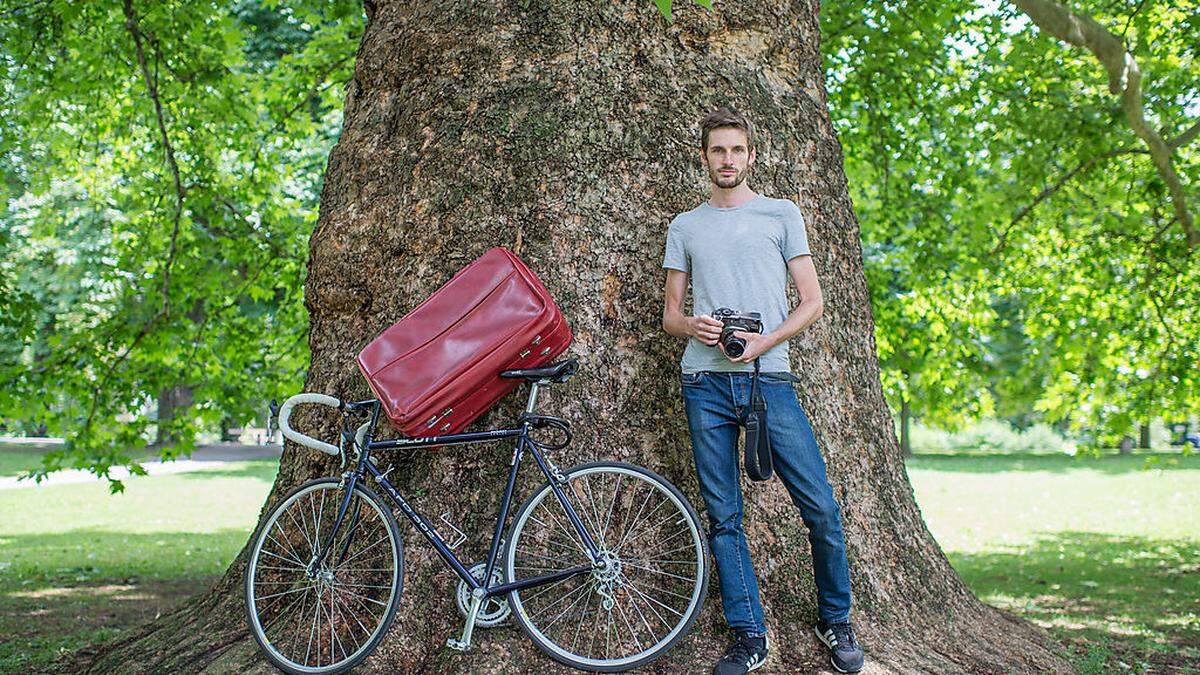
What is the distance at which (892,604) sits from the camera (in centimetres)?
484

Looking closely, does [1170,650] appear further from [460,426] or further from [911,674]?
[460,426]

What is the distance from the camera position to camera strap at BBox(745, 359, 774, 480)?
4062 millimetres

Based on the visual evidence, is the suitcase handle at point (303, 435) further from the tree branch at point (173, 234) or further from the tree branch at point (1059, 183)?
the tree branch at point (1059, 183)

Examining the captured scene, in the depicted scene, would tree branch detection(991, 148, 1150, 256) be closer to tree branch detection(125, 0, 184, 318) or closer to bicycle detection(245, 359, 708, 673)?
bicycle detection(245, 359, 708, 673)

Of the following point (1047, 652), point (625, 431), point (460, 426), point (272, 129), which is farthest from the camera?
point (272, 129)

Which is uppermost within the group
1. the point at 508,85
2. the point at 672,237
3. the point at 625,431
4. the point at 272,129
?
the point at 272,129

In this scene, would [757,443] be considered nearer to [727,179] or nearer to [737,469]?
[737,469]

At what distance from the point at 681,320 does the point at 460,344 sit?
860 mm

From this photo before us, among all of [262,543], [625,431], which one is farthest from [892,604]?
[262,543]

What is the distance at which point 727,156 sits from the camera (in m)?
4.20

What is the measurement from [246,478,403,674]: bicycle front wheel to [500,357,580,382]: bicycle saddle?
0.74 metres

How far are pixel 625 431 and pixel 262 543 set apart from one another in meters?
1.57

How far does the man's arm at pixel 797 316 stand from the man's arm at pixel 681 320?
0.11 m

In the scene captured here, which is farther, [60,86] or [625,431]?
[60,86]
